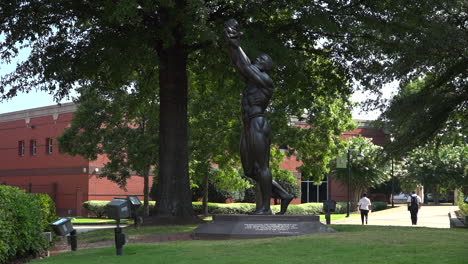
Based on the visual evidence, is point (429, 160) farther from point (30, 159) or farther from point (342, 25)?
point (342, 25)

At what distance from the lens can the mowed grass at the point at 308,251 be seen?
8.98 meters

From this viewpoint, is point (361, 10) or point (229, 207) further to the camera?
point (229, 207)

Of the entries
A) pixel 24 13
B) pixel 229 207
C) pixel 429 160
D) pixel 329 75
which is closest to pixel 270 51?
pixel 329 75

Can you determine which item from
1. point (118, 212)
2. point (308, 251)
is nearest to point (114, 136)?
point (118, 212)

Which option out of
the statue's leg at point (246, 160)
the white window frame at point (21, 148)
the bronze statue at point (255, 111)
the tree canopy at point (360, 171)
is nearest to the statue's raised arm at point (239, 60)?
the bronze statue at point (255, 111)

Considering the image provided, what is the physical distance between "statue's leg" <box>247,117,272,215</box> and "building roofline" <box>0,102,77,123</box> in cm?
3201

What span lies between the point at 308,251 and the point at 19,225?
18.0 ft

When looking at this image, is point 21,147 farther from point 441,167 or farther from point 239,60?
point 239,60

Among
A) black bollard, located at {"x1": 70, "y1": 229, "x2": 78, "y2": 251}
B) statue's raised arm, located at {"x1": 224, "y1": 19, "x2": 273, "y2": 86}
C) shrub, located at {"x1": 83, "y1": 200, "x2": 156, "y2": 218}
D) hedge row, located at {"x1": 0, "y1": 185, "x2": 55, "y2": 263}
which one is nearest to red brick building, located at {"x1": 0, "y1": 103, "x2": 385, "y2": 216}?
shrub, located at {"x1": 83, "y1": 200, "x2": 156, "y2": 218}

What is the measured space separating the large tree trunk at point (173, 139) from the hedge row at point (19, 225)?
501cm

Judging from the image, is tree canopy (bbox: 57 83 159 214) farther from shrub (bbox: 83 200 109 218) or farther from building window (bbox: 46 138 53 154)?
building window (bbox: 46 138 53 154)

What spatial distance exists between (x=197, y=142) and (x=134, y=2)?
17.3m

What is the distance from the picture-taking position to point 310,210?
44.5 metres

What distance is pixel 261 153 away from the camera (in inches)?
521
